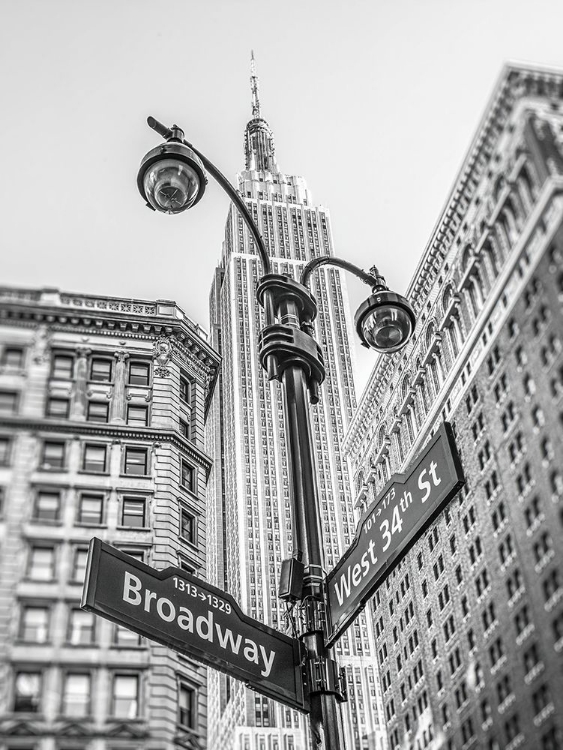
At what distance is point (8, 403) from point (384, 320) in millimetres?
9601

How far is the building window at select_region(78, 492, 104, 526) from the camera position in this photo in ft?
126

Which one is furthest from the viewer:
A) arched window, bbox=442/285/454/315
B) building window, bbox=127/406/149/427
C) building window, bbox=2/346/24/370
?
building window, bbox=127/406/149/427

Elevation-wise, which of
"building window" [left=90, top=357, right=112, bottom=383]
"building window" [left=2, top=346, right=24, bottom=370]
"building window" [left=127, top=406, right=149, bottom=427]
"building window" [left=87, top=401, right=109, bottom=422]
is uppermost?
"building window" [left=90, top=357, right=112, bottom=383]

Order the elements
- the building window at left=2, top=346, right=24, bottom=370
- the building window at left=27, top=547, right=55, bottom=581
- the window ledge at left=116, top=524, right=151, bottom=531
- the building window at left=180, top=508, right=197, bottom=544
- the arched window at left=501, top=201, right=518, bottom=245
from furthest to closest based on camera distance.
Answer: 1. the building window at left=180, top=508, right=197, bottom=544
2. the window ledge at left=116, top=524, right=151, bottom=531
3. the building window at left=27, top=547, right=55, bottom=581
4. the building window at left=2, top=346, right=24, bottom=370
5. the arched window at left=501, top=201, right=518, bottom=245

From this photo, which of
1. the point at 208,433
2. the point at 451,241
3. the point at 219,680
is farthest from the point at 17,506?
the point at 208,433

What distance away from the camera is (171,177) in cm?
1225

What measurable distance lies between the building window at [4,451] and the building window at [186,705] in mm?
11714

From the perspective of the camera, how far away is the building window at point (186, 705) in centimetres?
2995

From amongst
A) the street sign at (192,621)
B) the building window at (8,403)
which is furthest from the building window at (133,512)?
the street sign at (192,621)

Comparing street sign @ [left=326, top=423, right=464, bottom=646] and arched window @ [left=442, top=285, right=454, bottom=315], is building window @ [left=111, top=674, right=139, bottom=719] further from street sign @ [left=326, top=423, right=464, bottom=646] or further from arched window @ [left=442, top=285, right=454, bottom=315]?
street sign @ [left=326, top=423, right=464, bottom=646]

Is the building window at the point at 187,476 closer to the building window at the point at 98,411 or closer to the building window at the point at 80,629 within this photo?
the building window at the point at 98,411

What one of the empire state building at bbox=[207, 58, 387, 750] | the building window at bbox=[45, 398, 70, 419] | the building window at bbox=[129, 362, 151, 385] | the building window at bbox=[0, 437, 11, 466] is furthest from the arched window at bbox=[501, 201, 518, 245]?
the empire state building at bbox=[207, 58, 387, 750]

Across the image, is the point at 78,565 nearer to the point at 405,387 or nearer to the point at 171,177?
the point at 405,387

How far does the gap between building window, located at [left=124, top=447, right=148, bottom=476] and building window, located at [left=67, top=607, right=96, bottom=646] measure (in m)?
13.6
